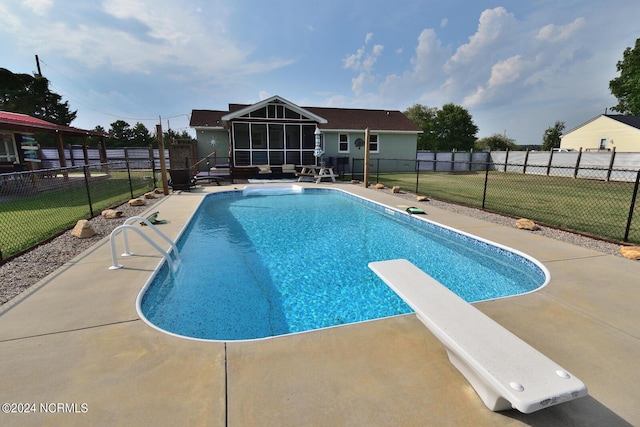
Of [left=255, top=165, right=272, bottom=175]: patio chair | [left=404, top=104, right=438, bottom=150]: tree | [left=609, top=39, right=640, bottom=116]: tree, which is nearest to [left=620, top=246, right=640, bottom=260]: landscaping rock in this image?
[left=255, top=165, right=272, bottom=175]: patio chair

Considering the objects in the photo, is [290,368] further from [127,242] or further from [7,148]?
[7,148]

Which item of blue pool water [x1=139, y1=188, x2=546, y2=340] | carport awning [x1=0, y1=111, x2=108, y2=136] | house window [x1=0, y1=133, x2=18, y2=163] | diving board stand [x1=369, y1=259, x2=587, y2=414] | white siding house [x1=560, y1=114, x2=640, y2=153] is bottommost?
blue pool water [x1=139, y1=188, x2=546, y2=340]

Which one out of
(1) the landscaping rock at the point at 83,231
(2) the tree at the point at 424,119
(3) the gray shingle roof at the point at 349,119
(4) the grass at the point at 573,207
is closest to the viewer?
(1) the landscaping rock at the point at 83,231

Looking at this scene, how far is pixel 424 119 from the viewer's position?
50.2 m

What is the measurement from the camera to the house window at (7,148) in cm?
1353

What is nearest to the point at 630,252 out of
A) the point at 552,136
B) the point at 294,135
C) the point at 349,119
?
the point at 294,135

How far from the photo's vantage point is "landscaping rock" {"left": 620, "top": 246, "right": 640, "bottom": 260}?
4.54 m

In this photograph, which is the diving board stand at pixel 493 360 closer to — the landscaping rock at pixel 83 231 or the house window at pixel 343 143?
the landscaping rock at pixel 83 231

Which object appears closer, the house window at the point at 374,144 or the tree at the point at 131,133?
the house window at the point at 374,144

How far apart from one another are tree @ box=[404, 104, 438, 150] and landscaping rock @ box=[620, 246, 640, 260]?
4415 centimetres

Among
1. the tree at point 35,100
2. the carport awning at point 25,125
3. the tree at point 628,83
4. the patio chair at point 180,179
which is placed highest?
the tree at point 628,83

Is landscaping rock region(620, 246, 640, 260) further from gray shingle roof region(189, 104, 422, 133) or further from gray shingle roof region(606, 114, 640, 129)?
gray shingle roof region(606, 114, 640, 129)

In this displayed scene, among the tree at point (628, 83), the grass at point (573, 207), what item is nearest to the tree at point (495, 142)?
the tree at point (628, 83)

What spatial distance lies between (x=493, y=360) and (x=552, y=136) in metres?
62.9
